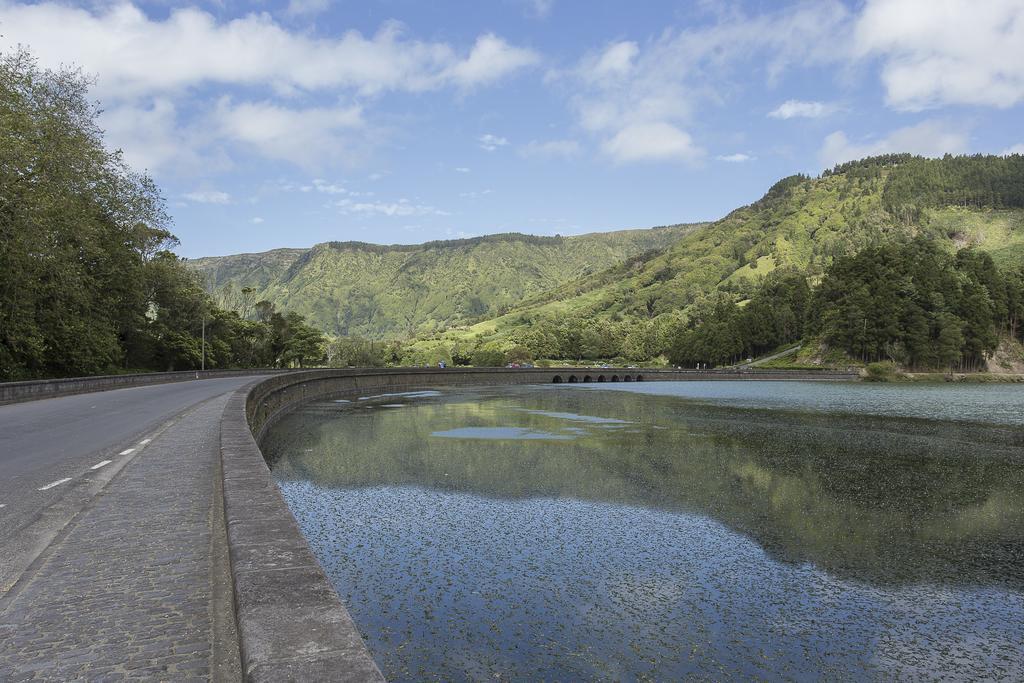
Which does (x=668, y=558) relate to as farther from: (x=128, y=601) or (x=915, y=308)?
(x=915, y=308)

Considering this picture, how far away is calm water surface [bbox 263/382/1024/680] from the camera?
6.89m

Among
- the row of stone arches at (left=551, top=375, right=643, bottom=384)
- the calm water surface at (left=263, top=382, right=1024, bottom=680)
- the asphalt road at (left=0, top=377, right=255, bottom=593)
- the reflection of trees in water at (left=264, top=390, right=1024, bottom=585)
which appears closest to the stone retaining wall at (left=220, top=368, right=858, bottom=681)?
the calm water surface at (left=263, top=382, right=1024, bottom=680)

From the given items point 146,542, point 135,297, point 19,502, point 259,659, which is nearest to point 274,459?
point 19,502

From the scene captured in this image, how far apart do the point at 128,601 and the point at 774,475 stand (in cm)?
1579

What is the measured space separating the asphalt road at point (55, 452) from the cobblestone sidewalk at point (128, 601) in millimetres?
478

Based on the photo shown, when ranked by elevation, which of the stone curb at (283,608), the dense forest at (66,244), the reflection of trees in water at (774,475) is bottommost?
the reflection of trees in water at (774,475)

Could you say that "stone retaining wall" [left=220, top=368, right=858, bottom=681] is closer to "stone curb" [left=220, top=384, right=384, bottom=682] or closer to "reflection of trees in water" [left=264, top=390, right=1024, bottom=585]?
"stone curb" [left=220, top=384, right=384, bottom=682]

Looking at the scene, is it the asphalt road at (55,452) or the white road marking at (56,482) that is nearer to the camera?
the asphalt road at (55,452)

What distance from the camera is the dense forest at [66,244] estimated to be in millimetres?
35250

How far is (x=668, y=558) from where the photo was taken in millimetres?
10203

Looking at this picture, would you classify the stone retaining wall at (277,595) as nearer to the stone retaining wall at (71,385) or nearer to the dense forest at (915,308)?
the stone retaining wall at (71,385)

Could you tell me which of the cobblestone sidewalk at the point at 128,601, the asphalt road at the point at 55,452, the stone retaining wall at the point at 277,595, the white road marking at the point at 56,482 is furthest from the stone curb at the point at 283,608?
the white road marking at the point at 56,482

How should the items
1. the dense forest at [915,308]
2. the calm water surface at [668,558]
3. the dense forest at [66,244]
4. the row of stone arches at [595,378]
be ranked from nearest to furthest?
the calm water surface at [668,558], the dense forest at [66,244], the row of stone arches at [595,378], the dense forest at [915,308]

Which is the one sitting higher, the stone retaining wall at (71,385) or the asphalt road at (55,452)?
the stone retaining wall at (71,385)
